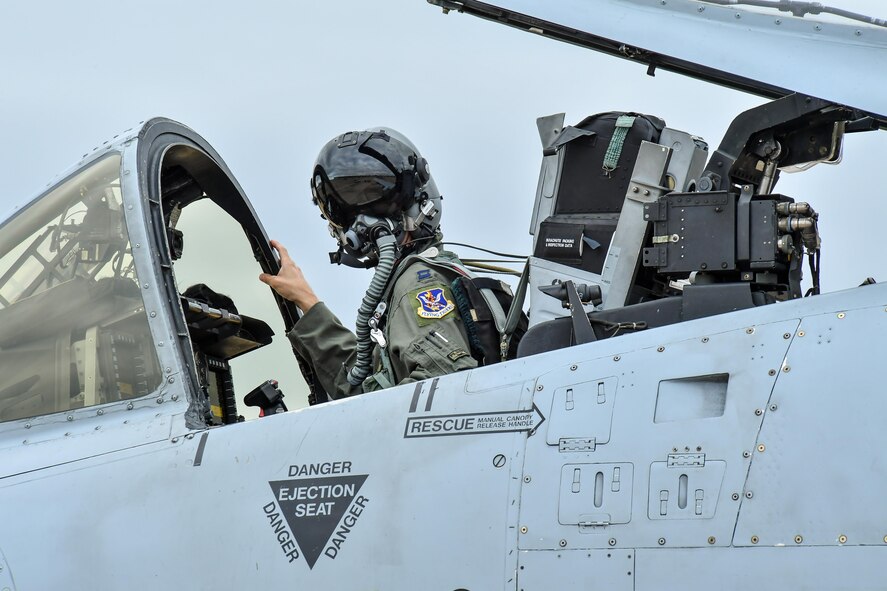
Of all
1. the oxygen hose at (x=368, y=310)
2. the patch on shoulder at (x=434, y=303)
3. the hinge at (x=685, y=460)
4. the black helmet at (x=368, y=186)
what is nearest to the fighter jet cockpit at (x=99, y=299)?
the black helmet at (x=368, y=186)

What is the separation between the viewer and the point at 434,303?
4.45 meters

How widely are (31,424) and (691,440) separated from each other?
2.37 metres

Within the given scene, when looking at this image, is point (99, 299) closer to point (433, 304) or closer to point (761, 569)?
point (433, 304)

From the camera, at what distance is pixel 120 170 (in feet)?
13.9

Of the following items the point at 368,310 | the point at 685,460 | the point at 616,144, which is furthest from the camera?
the point at 368,310

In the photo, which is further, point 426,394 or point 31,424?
point 31,424

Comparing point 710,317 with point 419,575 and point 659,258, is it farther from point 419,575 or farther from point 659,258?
point 419,575

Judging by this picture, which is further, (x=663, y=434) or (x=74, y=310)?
(x=74, y=310)

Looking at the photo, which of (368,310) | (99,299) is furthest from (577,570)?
(99,299)

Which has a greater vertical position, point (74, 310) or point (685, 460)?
point (74, 310)

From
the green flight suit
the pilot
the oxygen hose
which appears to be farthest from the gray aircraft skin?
the oxygen hose

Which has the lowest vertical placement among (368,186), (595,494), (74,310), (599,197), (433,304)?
(595,494)

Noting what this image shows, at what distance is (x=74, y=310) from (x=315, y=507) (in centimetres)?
138

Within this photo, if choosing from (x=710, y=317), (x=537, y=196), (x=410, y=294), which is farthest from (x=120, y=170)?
(x=710, y=317)
